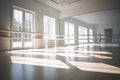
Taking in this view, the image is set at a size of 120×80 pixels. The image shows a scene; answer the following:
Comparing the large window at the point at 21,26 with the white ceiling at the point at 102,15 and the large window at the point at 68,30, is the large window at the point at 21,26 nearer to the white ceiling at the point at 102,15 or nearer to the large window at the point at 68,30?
the large window at the point at 68,30

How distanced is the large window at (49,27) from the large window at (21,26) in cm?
130

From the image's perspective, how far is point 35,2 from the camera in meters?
7.05

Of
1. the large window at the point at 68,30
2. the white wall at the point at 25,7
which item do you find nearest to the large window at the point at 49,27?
the white wall at the point at 25,7

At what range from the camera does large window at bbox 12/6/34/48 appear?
5.94 metres

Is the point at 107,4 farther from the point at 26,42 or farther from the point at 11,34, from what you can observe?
the point at 11,34

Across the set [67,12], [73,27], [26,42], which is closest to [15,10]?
[26,42]

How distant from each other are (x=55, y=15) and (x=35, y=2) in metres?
2.24

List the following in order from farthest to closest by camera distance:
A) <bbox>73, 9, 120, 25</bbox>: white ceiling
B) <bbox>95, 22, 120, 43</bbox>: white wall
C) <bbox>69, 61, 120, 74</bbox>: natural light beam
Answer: <bbox>95, 22, 120, 43</bbox>: white wall < <bbox>73, 9, 120, 25</bbox>: white ceiling < <bbox>69, 61, 120, 74</bbox>: natural light beam

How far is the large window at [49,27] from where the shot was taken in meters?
8.10

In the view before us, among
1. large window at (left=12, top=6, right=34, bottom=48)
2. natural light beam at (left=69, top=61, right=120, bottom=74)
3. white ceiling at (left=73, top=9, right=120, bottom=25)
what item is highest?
white ceiling at (left=73, top=9, right=120, bottom=25)

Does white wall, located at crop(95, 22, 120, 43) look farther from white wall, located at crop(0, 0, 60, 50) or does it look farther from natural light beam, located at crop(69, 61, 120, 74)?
natural light beam, located at crop(69, 61, 120, 74)

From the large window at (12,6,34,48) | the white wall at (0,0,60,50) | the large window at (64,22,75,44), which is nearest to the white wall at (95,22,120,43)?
the large window at (64,22,75,44)

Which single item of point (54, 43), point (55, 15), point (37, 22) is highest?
point (55, 15)

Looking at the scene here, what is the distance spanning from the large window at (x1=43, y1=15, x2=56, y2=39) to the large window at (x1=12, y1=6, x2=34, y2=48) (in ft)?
4.28
